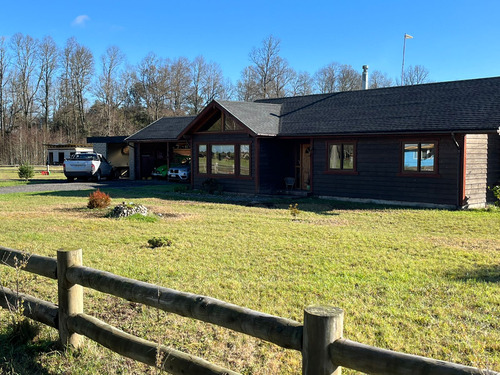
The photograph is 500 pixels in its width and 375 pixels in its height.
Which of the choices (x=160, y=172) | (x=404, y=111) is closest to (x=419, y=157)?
(x=404, y=111)

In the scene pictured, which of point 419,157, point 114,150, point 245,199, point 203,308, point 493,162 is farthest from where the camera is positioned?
point 114,150

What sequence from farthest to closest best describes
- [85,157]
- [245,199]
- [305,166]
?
1. [85,157]
2. [305,166]
3. [245,199]

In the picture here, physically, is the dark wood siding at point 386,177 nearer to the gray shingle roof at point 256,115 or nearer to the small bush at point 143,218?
the gray shingle roof at point 256,115

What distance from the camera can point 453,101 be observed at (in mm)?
17125

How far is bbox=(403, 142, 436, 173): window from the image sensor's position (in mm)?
15938

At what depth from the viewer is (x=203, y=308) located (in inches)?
134

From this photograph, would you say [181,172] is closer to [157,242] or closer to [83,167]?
[83,167]

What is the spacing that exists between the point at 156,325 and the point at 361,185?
13.9m

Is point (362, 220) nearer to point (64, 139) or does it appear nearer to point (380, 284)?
point (380, 284)

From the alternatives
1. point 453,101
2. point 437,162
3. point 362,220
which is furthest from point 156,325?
point 453,101

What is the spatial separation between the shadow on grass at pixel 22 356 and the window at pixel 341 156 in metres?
15.1

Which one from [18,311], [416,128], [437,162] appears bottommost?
[18,311]

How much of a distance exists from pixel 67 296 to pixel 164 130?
26.9m

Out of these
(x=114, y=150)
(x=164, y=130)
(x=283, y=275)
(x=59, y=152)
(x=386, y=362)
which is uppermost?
(x=164, y=130)
